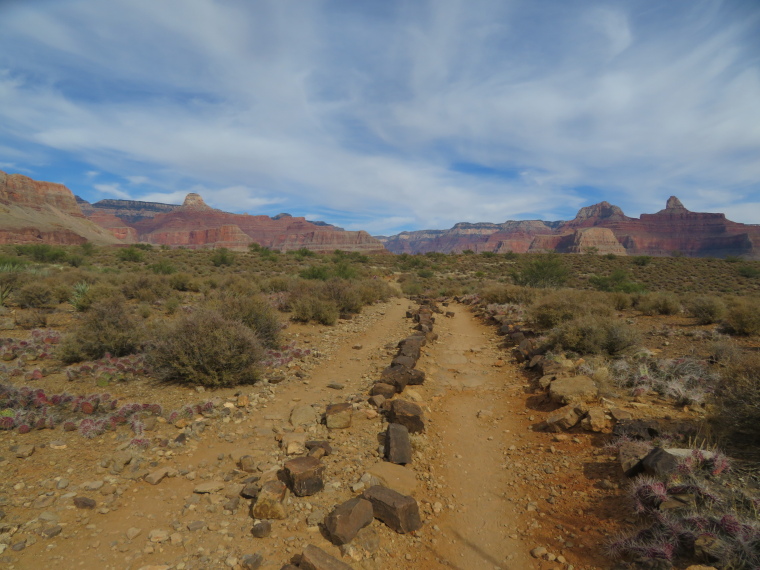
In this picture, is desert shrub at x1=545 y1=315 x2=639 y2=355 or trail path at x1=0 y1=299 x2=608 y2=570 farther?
desert shrub at x1=545 y1=315 x2=639 y2=355

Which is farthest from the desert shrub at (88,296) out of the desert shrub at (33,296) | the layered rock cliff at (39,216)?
the layered rock cliff at (39,216)

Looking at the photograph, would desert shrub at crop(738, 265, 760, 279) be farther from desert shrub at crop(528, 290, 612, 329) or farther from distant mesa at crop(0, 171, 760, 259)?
distant mesa at crop(0, 171, 760, 259)

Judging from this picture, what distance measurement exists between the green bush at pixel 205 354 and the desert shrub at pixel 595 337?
7.14 meters

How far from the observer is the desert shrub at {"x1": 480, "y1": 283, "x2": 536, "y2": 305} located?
16391mm

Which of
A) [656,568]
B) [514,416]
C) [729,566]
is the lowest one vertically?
[514,416]

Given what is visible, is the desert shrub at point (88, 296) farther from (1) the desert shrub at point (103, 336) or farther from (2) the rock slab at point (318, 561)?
(2) the rock slab at point (318, 561)

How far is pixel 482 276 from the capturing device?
35281 millimetres

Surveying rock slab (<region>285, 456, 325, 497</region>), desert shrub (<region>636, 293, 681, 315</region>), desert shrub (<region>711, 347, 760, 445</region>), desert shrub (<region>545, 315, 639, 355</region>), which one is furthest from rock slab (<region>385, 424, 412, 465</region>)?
desert shrub (<region>636, 293, 681, 315</region>)

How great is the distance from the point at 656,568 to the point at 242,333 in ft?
21.1

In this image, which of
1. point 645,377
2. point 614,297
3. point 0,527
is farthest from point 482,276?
point 0,527

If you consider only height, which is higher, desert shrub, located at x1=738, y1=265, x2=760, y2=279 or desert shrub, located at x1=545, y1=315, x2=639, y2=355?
desert shrub, located at x1=738, y1=265, x2=760, y2=279

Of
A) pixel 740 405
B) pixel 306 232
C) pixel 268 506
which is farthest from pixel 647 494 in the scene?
pixel 306 232

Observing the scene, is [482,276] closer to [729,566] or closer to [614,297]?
[614,297]

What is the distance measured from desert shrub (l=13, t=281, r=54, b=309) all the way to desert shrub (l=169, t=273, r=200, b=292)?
5.24 meters
